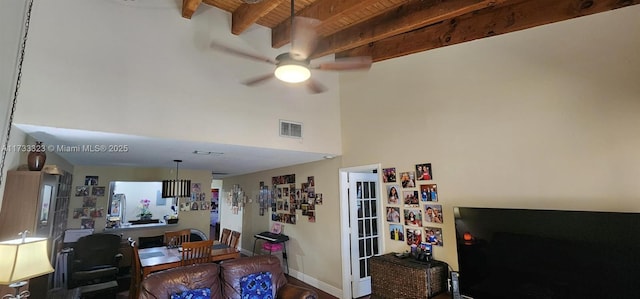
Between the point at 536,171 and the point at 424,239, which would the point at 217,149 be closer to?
the point at 424,239

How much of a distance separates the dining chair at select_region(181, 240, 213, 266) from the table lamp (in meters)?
1.87

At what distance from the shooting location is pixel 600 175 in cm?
231

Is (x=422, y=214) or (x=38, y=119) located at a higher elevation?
(x=38, y=119)

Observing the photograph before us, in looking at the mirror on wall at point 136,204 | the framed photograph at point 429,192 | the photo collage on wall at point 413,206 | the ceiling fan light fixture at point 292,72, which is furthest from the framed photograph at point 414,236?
the mirror on wall at point 136,204

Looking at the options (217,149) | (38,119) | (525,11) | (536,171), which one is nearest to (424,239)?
(536,171)

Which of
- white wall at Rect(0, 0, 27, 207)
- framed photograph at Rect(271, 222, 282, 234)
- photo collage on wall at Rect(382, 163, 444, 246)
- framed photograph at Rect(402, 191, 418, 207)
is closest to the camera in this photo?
white wall at Rect(0, 0, 27, 207)

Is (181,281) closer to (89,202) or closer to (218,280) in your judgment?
(218,280)

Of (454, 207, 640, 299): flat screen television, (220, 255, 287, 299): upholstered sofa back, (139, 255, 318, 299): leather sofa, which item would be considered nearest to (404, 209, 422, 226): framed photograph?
(454, 207, 640, 299): flat screen television

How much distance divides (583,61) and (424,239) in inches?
91.1

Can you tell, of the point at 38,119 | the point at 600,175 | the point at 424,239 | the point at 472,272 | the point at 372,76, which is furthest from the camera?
the point at 372,76

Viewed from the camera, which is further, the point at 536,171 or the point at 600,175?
the point at 536,171

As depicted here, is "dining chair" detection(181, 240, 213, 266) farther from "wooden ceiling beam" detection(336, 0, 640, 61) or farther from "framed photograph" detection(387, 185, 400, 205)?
"wooden ceiling beam" detection(336, 0, 640, 61)

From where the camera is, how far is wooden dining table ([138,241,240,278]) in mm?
3756

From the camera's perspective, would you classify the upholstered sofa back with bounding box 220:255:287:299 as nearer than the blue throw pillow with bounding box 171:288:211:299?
No
